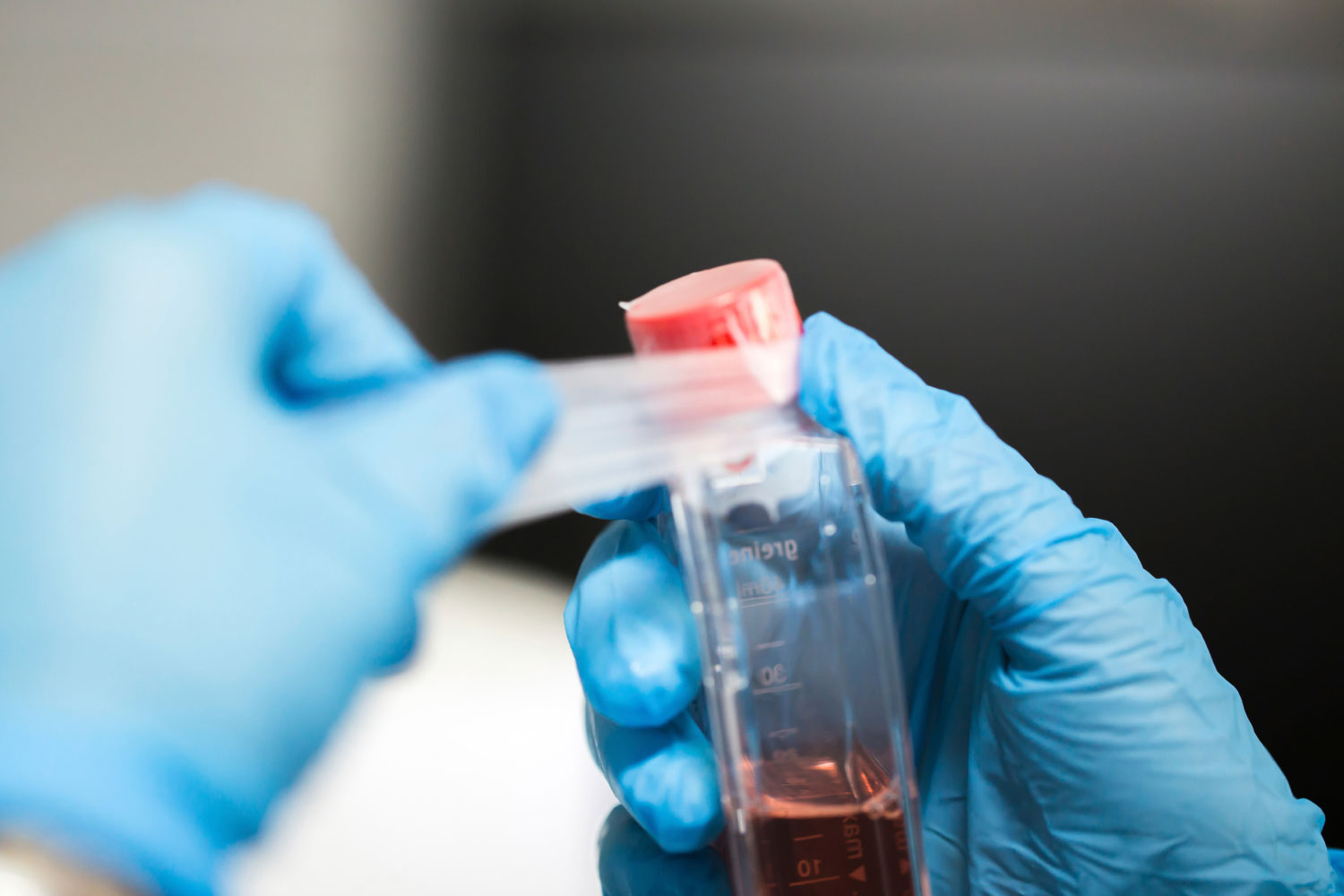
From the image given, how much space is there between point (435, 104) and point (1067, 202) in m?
1.09

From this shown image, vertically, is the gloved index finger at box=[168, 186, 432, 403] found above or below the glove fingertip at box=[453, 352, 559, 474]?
above

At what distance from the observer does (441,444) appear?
53cm

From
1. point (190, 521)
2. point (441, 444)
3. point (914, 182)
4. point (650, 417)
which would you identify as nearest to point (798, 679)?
point (650, 417)

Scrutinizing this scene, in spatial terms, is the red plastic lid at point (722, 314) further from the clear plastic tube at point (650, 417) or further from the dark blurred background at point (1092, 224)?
the dark blurred background at point (1092, 224)

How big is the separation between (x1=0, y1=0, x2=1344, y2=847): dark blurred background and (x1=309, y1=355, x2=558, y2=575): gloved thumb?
887 mm

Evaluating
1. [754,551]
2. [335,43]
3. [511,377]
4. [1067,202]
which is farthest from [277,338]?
[335,43]

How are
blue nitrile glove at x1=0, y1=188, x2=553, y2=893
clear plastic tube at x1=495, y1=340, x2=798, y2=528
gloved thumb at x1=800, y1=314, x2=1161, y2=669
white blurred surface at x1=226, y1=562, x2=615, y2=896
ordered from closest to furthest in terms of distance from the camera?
1. blue nitrile glove at x1=0, y1=188, x2=553, y2=893
2. clear plastic tube at x1=495, y1=340, x2=798, y2=528
3. gloved thumb at x1=800, y1=314, x2=1161, y2=669
4. white blurred surface at x1=226, y1=562, x2=615, y2=896

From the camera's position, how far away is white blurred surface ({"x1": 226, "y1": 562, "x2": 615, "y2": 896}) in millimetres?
1313

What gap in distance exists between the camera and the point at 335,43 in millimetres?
1537

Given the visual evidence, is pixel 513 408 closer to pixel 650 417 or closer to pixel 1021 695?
pixel 650 417

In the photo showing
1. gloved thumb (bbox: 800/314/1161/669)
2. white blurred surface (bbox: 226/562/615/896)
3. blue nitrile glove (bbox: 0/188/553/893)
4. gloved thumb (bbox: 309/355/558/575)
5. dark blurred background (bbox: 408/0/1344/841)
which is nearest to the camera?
blue nitrile glove (bbox: 0/188/553/893)

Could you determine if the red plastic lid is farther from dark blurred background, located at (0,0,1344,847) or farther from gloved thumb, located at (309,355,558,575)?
dark blurred background, located at (0,0,1344,847)

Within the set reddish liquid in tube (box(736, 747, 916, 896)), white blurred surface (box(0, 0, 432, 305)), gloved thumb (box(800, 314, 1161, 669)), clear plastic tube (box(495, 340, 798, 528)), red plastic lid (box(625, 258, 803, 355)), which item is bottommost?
reddish liquid in tube (box(736, 747, 916, 896))

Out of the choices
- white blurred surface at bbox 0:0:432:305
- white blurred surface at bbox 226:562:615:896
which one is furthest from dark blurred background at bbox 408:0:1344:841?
white blurred surface at bbox 226:562:615:896
